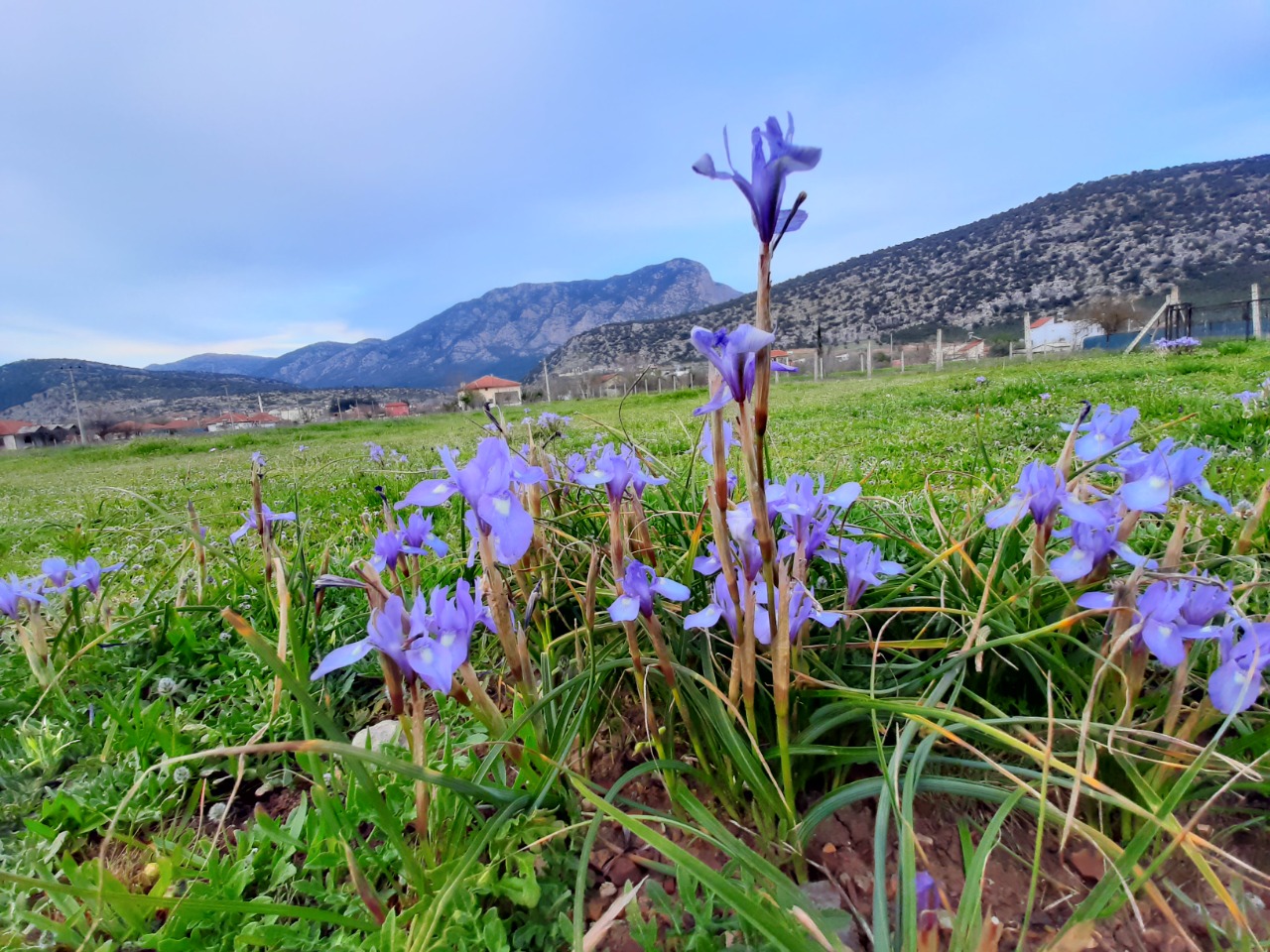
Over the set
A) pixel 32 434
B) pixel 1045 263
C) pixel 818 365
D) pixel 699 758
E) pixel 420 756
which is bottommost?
pixel 699 758

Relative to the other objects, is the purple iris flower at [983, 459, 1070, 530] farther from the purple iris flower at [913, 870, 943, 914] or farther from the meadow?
the purple iris flower at [913, 870, 943, 914]

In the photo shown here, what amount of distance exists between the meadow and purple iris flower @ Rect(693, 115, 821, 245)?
288 millimetres

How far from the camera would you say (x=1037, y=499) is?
1133 mm

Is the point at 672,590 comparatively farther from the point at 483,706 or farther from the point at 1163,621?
the point at 1163,621

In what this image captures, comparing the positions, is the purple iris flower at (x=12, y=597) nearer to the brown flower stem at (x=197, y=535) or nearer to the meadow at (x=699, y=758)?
the meadow at (x=699, y=758)

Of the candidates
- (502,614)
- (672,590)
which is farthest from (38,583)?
(672,590)

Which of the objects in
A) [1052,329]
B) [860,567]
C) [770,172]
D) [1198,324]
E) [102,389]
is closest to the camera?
[770,172]

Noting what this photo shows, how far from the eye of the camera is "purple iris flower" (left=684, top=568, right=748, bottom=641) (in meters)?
0.97

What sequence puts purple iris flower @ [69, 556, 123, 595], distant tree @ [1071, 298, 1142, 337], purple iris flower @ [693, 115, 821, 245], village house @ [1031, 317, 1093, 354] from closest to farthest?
purple iris flower @ [693, 115, 821, 245]
purple iris flower @ [69, 556, 123, 595]
distant tree @ [1071, 298, 1142, 337]
village house @ [1031, 317, 1093, 354]

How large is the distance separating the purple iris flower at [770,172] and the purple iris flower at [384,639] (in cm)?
69

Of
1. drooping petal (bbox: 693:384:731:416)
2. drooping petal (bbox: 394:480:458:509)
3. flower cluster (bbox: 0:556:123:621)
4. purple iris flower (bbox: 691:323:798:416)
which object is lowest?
flower cluster (bbox: 0:556:123:621)

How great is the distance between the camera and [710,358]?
0.73m

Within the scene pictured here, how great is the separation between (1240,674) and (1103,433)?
0.55 metres

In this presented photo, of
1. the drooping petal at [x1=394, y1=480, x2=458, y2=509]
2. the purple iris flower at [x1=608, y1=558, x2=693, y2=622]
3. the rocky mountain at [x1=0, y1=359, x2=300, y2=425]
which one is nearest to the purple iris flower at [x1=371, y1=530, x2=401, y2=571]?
the drooping petal at [x1=394, y1=480, x2=458, y2=509]
